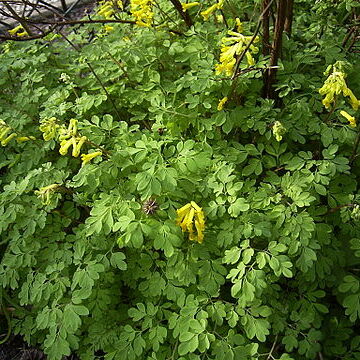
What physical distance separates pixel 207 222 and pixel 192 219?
0.28 meters

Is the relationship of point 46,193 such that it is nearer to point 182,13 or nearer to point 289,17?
point 182,13

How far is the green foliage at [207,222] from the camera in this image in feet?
6.41

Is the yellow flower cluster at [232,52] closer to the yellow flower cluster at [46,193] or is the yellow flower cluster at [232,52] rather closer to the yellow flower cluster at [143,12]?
the yellow flower cluster at [143,12]

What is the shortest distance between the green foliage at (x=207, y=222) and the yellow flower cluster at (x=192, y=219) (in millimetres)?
52

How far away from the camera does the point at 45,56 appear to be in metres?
2.75

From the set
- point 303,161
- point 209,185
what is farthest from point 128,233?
point 303,161

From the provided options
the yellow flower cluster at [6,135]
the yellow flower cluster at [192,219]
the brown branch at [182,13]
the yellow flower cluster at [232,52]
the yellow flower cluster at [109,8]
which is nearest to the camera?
the yellow flower cluster at [192,219]

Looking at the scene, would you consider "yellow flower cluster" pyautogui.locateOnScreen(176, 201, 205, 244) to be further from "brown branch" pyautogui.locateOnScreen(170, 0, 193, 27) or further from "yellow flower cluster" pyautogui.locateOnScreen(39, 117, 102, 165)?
"brown branch" pyautogui.locateOnScreen(170, 0, 193, 27)

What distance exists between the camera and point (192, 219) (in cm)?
192

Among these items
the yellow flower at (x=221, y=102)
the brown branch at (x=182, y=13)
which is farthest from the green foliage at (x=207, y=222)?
the brown branch at (x=182, y=13)

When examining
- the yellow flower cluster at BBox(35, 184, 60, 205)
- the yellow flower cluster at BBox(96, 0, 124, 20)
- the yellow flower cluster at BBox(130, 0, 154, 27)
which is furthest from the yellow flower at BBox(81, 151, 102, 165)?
the yellow flower cluster at BBox(96, 0, 124, 20)

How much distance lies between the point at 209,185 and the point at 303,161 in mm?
459

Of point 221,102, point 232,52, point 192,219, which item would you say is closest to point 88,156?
point 192,219

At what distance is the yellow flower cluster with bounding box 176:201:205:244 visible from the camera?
1.91 metres
